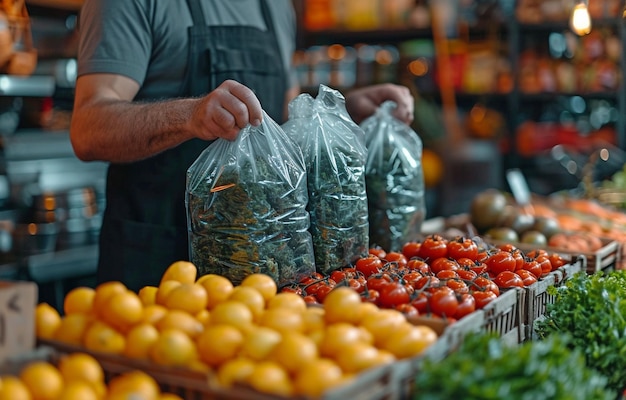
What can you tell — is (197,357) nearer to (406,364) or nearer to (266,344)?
(266,344)

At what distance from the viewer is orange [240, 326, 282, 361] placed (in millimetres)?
1299

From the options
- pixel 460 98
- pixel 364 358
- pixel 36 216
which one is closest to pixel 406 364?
pixel 364 358

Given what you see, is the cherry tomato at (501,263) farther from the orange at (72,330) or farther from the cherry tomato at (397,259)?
the orange at (72,330)

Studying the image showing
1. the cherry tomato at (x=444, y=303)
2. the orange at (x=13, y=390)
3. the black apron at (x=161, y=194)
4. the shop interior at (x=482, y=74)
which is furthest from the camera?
the shop interior at (x=482, y=74)

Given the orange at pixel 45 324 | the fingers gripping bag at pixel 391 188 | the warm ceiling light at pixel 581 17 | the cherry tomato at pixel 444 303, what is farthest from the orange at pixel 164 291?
the warm ceiling light at pixel 581 17

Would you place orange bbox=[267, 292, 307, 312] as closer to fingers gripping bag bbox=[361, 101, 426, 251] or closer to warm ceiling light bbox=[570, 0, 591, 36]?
fingers gripping bag bbox=[361, 101, 426, 251]

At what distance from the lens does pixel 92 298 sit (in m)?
1.54

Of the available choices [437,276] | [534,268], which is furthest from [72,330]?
[534,268]

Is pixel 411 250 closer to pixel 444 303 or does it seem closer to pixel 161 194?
pixel 444 303

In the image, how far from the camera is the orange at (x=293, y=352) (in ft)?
4.09

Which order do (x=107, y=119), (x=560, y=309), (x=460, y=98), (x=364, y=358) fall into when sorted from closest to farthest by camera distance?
(x=364, y=358) → (x=560, y=309) → (x=107, y=119) → (x=460, y=98)

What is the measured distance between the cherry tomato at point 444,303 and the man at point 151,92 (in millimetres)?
782

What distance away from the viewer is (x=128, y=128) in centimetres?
206

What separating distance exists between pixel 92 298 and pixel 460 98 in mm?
5542
